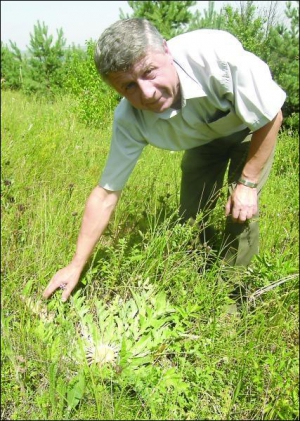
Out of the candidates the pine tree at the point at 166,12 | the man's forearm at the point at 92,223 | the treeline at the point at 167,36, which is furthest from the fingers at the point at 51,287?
the pine tree at the point at 166,12

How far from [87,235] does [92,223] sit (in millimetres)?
60

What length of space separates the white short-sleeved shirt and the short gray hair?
0.76 feet

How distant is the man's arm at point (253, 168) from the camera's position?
6.78ft

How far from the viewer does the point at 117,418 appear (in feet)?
5.63

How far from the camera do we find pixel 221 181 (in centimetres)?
273

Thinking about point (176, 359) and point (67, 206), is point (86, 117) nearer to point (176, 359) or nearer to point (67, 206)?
point (67, 206)

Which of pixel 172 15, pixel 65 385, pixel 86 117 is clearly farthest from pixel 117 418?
pixel 172 15

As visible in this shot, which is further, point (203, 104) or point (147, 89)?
A: point (203, 104)

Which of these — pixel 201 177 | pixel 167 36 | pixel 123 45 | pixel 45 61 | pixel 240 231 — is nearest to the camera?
pixel 123 45

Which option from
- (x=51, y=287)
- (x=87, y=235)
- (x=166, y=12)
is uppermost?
(x=166, y=12)

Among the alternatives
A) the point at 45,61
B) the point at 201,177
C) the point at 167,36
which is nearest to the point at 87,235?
the point at 201,177

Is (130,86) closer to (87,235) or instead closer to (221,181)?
(87,235)

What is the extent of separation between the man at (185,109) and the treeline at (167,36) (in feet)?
6.93

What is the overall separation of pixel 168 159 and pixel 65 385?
2.23 meters
